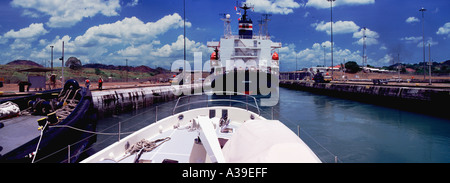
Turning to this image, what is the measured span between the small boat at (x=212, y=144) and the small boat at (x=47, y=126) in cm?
120

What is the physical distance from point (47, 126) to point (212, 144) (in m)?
4.94

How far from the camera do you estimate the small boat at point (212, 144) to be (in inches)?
107

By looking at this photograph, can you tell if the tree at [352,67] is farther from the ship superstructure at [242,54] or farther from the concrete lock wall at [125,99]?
the concrete lock wall at [125,99]

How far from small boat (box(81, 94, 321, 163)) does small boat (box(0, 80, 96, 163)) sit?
120 centimetres

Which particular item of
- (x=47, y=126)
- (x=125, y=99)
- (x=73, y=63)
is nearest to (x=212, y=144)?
(x=47, y=126)

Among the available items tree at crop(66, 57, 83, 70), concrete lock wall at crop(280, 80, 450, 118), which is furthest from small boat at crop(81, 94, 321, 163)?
tree at crop(66, 57, 83, 70)

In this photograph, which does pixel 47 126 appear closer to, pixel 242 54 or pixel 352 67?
pixel 242 54

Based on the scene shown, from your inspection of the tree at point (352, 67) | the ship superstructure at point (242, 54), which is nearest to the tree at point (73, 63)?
the ship superstructure at point (242, 54)

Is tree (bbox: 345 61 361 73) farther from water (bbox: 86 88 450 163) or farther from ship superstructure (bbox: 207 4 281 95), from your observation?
water (bbox: 86 88 450 163)

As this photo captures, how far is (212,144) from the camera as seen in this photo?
327 cm

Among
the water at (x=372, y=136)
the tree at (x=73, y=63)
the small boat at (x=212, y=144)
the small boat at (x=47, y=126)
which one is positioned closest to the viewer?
the small boat at (x=212, y=144)

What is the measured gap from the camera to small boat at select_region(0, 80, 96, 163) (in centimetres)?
532
